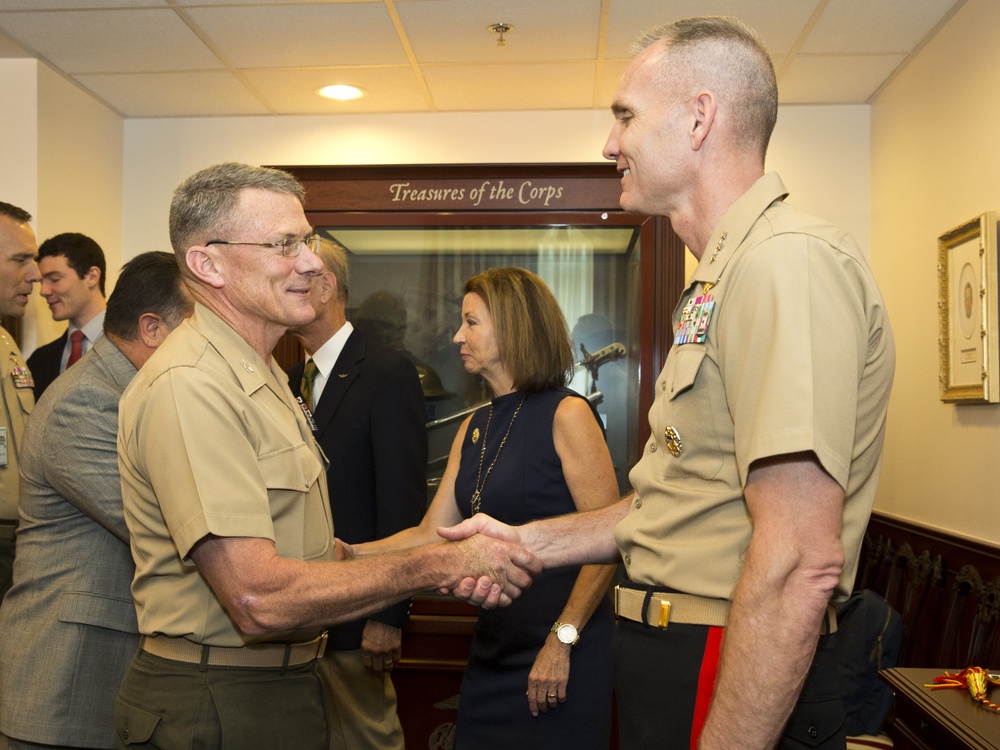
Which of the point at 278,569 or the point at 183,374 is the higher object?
the point at 183,374

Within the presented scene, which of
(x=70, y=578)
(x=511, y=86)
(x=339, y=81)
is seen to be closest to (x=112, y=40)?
(x=339, y=81)

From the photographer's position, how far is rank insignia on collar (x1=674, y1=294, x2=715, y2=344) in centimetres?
143

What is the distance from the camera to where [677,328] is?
1562mm

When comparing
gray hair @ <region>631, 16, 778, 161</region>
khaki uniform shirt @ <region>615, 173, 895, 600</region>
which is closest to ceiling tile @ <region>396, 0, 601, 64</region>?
gray hair @ <region>631, 16, 778, 161</region>

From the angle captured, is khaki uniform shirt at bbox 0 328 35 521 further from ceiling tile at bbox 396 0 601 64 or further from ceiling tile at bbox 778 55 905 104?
ceiling tile at bbox 778 55 905 104

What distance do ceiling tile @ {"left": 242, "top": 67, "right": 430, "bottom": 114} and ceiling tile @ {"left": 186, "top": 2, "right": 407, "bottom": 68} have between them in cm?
10

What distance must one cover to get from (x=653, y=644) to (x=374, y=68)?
10.7 feet

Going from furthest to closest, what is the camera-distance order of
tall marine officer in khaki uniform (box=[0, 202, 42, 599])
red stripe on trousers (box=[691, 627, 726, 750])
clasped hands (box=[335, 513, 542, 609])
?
tall marine officer in khaki uniform (box=[0, 202, 42, 599]) < clasped hands (box=[335, 513, 542, 609]) < red stripe on trousers (box=[691, 627, 726, 750])

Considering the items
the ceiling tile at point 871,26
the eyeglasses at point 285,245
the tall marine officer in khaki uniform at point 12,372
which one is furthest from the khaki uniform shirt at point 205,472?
the ceiling tile at point 871,26

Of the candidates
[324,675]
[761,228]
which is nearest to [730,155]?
[761,228]

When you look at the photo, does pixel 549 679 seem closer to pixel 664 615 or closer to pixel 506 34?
pixel 664 615

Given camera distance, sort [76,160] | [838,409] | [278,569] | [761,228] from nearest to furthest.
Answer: [838,409], [761,228], [278,569], [76,160]

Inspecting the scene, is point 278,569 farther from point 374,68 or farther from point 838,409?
point 374,68

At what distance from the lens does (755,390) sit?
1.28 meters
